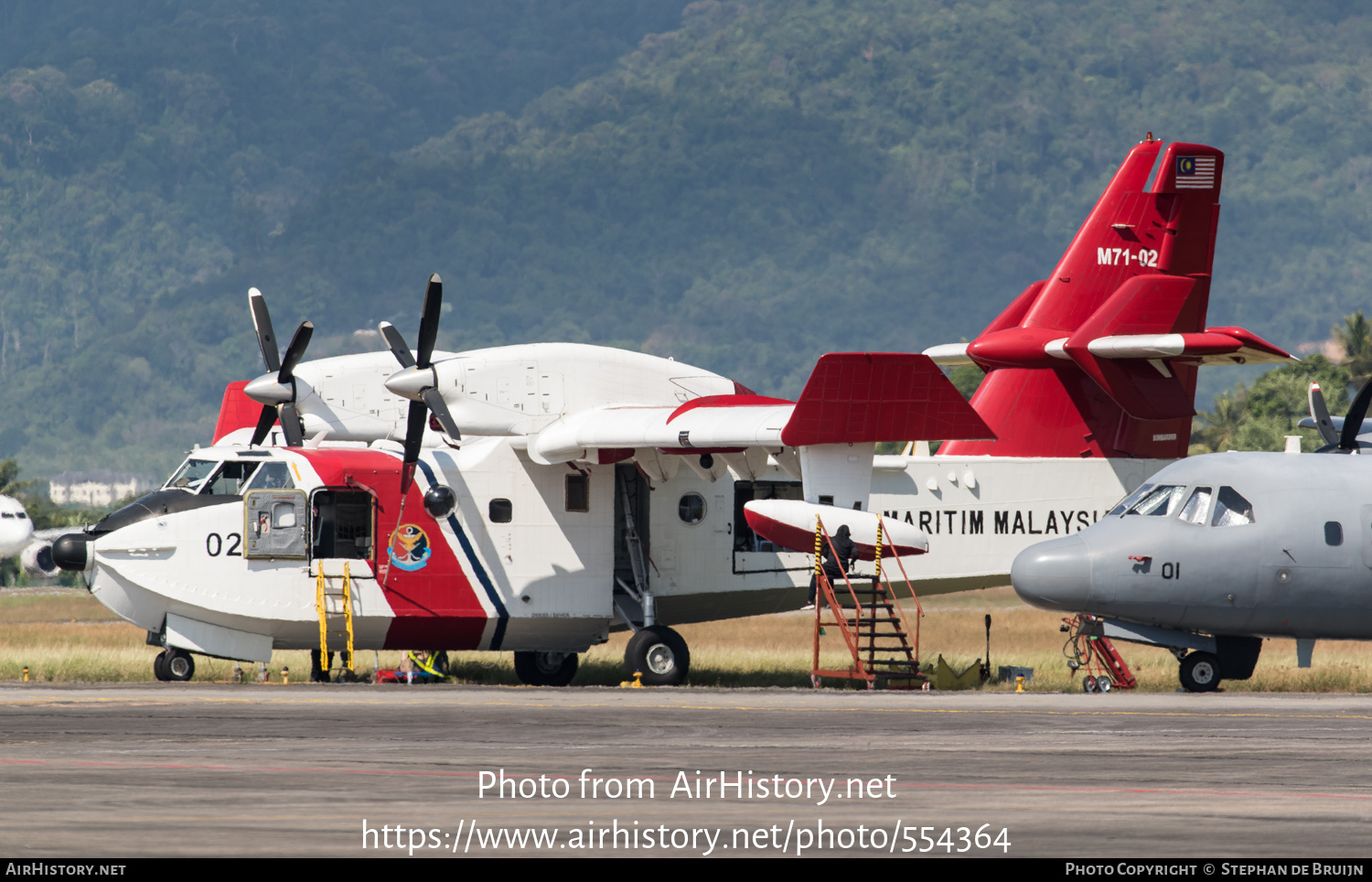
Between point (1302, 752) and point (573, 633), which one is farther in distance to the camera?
point (573, 633)

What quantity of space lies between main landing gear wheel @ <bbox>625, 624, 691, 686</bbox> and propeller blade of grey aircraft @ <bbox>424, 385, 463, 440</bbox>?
383 centimetres

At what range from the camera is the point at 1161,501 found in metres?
22.2

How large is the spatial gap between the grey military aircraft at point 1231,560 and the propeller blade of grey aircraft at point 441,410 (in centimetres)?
784

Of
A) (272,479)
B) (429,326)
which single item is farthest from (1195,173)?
(272,479)

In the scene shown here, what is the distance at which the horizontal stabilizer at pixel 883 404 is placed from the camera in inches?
829

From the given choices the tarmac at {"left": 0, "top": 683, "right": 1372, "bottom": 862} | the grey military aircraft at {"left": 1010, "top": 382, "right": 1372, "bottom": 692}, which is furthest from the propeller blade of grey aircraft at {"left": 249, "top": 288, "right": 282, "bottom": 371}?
the grey military aircraft at {"left": 1010, "top": 382, "right": 1372, "bottom": 692}

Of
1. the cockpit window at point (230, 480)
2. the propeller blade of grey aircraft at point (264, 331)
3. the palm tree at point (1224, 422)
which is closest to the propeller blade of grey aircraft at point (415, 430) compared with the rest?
the cockpit window at point (230, 480)

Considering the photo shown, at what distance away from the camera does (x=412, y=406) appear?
24.9m

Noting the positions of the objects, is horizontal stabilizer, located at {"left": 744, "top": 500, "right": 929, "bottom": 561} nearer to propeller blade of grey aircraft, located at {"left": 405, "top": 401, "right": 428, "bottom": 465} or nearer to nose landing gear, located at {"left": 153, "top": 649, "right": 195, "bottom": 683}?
propeller blade of grey aircraft, located at {"left": 405, "top": 401, "right": 428, "bottom": 465}

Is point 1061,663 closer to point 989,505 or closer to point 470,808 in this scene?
point 989,505

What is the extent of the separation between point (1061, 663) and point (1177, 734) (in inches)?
571

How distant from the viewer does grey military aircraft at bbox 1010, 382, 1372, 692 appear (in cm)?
2150

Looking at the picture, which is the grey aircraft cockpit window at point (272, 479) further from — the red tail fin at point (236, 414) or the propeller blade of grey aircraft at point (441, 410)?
the red tail fin at point (236, 414)
